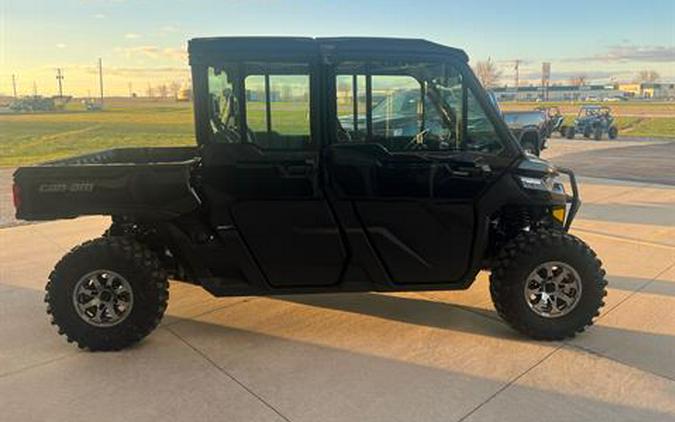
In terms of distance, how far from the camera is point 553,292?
3846 mm

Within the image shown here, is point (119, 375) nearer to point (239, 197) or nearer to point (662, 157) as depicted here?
point (239, 197)

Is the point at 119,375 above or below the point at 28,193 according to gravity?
below

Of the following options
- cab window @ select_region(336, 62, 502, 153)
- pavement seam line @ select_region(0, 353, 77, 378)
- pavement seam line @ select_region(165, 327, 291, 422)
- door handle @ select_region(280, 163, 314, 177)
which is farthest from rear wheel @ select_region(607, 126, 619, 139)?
pavement seam line @ select_region(0, 353, 77, 378)

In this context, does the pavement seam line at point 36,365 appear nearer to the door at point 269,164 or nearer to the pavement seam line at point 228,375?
the pavement seam line at point 228,375

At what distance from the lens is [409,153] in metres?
3.66

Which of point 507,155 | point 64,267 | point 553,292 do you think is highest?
point 507,155

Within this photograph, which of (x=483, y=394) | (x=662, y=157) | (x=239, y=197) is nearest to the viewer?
(x=483, y=394)

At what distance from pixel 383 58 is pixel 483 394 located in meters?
2.12

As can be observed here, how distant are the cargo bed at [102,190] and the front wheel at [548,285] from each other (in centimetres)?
213

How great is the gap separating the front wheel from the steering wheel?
0.92 m

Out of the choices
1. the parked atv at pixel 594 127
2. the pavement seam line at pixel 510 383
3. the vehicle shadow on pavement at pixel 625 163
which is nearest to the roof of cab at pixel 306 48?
the pavement seam line at pixel 510 383

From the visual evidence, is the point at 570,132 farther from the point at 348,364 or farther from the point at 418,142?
the point at 348,364

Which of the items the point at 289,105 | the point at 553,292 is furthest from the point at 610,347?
the point at 289,105

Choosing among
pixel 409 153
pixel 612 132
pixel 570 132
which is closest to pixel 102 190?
pixel 409 153
